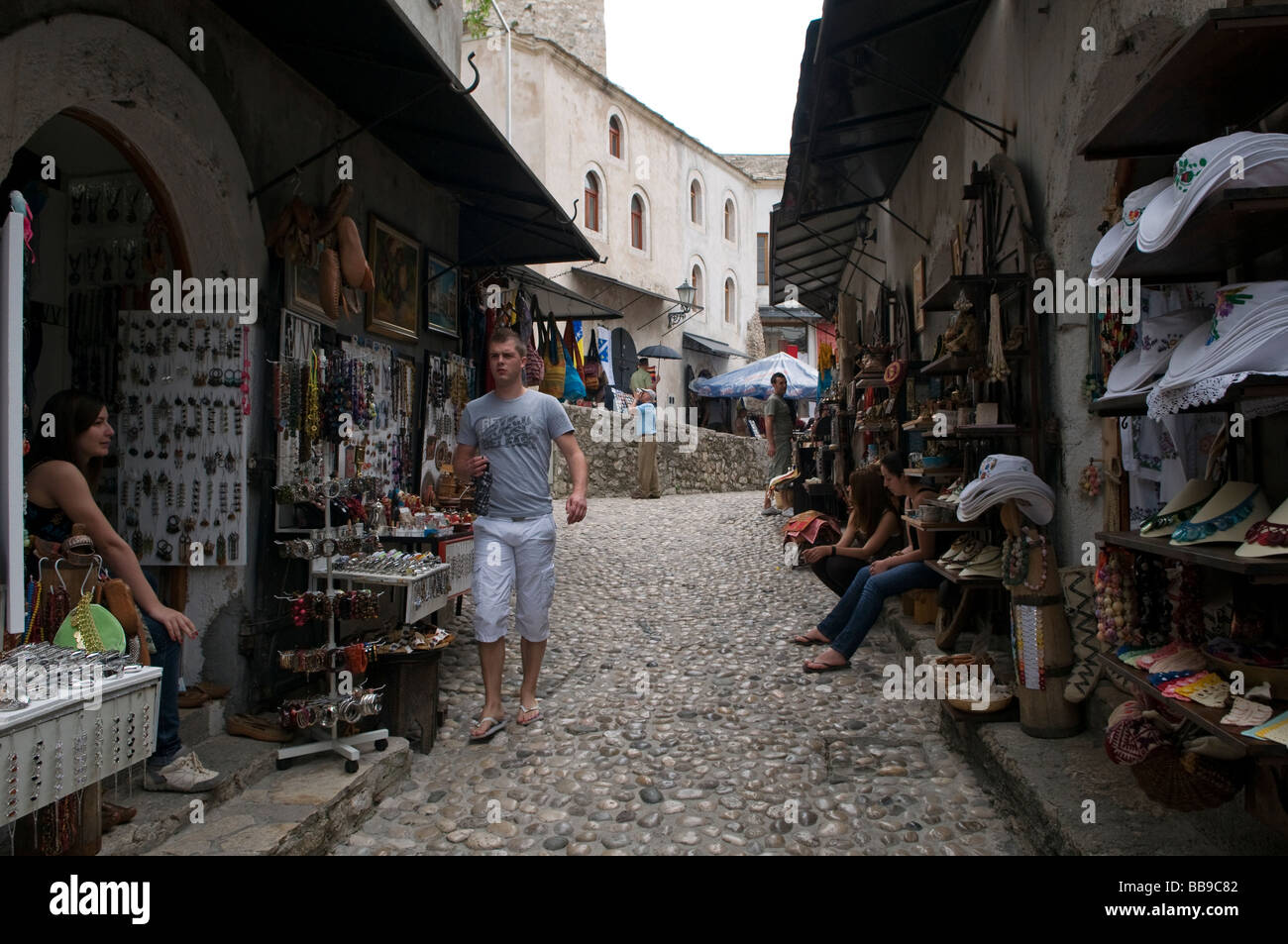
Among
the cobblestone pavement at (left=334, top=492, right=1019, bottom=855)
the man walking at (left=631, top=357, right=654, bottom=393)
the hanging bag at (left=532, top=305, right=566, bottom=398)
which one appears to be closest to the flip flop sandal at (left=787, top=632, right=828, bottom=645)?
the cobblestone pavement at (left=334, top=492, right=1019, bottom=855)

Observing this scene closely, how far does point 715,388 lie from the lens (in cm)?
2236

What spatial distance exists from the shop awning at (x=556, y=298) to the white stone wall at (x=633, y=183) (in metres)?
8.74

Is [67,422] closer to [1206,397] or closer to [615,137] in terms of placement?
[1206,397]

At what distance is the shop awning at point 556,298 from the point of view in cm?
936

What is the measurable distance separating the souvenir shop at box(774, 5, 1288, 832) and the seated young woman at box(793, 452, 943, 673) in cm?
22

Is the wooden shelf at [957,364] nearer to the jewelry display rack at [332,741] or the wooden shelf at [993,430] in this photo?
the wooden shelf at [993,430]

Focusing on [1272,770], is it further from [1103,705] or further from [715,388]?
[715,388]

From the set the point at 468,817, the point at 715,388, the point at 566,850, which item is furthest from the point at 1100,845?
the point at 715,388

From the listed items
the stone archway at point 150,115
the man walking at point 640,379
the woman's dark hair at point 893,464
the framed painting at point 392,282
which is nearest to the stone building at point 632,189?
the man walking at point 640,379

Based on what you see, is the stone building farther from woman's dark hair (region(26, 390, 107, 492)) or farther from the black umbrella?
woman's dark hair (region(26, 390, 107, 492))

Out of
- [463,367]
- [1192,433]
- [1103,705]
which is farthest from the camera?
[463,367]

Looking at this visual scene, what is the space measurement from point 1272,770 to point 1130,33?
2691mm
